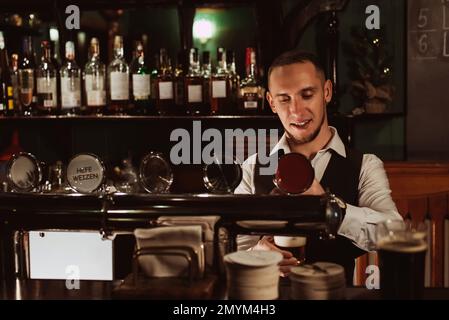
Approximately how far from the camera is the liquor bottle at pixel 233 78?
3.19 m

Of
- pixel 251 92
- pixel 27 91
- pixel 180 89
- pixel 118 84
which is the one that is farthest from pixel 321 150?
pixel 27 91

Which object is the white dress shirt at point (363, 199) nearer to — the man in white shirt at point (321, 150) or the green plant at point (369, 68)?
the man in white shirt at point (321, 150)

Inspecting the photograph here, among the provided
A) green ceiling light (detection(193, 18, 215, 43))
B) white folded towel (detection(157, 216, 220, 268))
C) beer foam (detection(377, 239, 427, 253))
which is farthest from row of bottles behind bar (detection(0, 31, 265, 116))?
beer foam (detection(377, 239, 427, 253))

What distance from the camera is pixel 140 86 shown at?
3.18 m

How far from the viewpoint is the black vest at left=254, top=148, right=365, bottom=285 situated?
2414mm

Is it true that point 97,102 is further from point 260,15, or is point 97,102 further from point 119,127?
point 260,15

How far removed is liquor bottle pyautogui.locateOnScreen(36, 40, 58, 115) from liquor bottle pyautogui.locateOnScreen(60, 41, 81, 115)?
0.07 meters

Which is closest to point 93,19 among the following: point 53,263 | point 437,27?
point 53,263

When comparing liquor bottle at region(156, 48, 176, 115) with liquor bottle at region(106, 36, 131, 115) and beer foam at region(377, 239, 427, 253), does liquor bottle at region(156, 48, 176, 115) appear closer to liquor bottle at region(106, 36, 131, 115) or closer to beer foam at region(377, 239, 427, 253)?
liquor bottle at region(106, 36, 131, 115)

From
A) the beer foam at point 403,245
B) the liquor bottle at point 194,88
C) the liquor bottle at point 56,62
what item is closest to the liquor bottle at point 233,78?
the liquor bottle at point 194,88

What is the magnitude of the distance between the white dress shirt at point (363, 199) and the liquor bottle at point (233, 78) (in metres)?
0.50

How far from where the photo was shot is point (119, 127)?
3.86 m
